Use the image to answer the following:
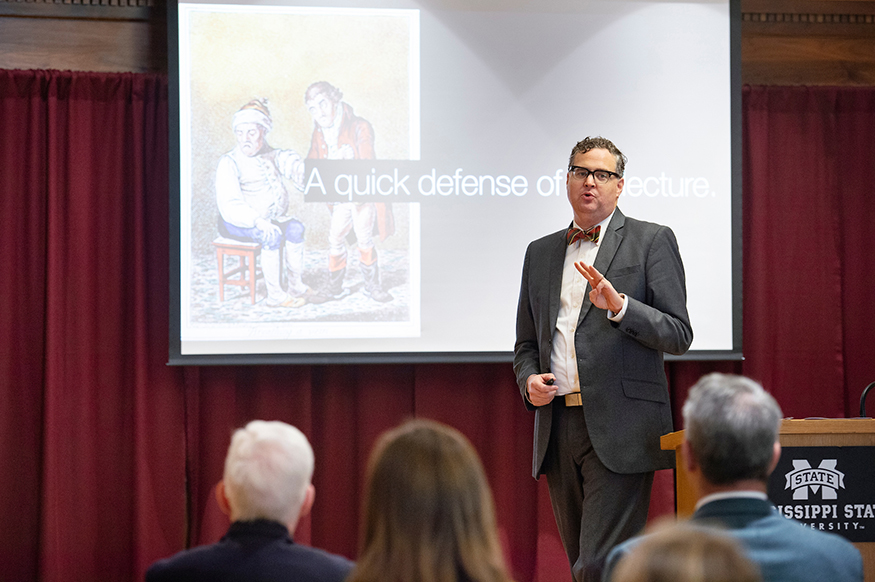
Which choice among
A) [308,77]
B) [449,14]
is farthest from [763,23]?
[308,77]

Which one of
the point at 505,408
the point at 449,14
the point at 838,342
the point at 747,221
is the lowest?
the point at 505,408

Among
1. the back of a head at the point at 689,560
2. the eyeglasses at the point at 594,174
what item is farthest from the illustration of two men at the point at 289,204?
the back of a head at the point at 689,560

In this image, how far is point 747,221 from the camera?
4383 mm

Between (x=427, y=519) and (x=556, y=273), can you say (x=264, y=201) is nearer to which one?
(x=556, y=273)

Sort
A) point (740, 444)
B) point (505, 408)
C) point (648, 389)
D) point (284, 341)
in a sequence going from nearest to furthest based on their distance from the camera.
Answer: point (740, 444) < point (648, 389) < point (284, 341) < point (505, 408)

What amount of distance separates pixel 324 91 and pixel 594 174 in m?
1.65

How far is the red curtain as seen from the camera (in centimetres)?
402

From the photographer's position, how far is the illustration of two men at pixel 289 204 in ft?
13.0

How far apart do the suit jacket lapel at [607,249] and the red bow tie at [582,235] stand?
1.1 inches

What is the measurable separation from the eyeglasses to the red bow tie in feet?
0.52

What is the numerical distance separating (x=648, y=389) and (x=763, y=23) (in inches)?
102

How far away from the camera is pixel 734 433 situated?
1460 millimetres

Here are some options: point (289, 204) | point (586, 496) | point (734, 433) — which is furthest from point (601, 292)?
point (289, 204)

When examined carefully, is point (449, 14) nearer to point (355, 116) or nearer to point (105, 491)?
point (355, 116)
